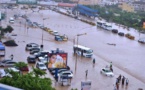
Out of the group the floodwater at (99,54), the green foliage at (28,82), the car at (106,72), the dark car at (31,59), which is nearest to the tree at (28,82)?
the green foliage at (28,82)

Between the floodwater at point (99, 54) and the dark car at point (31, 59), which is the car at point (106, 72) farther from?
the dark car at point (31, 59)

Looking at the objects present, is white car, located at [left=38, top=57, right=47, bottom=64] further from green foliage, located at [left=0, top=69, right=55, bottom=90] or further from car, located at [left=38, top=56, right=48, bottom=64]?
green foliage, located at [left=0, top=69, right=55, bottom=90]

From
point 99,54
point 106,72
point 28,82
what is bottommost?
point 99,54

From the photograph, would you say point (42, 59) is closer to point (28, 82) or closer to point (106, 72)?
point (106, 72)

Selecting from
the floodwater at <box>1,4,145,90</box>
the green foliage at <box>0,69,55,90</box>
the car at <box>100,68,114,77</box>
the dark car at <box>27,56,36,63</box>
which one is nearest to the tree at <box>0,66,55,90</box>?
the green foliage at <box>0,69,55,90</box>

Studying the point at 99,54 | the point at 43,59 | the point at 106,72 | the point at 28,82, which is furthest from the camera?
the point at 99,54

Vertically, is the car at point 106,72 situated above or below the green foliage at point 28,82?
below

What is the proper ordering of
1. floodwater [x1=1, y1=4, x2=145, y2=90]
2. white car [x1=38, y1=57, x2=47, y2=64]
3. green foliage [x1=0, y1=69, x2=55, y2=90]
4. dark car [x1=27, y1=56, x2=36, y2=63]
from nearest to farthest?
green foliage [x1=0, y1=69, x2=55, y2=90]
floodwater [x1=1, y1=4, x2=145, y2=90]
white car [x1=38, y1=57, x2=47, y2=64]
dark car [x1=27, y1=56, x2=36, y2=63]

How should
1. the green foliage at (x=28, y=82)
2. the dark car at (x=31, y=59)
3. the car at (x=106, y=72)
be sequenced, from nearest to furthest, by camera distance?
the green foliage at (x=28, y=82) < the car at (x=106, y=72) < the dark car at (x=31, y=59)

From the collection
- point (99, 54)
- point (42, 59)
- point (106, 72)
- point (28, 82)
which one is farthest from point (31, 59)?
point (28, 82)

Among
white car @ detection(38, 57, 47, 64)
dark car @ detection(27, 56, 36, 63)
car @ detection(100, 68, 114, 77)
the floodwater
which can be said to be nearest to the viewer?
the floodwater

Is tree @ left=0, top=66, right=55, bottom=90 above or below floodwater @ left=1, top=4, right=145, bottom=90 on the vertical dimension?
above

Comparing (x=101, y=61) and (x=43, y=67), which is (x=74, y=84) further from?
(x=101, y=61)

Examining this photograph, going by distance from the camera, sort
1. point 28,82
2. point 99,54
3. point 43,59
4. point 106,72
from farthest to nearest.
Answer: point 99,54 → point 43,59 → point 106,72 → point 28,82
